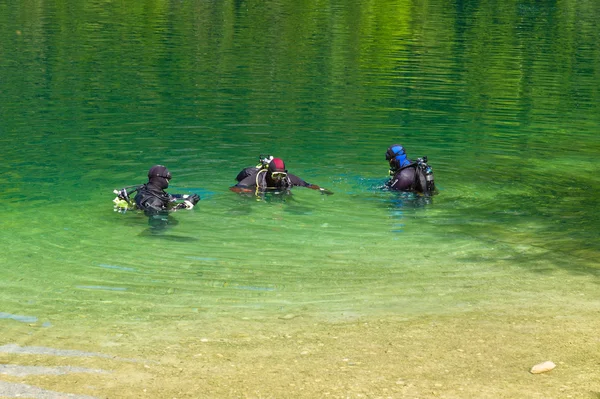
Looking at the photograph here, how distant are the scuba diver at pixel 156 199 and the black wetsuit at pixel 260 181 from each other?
195 centimetres

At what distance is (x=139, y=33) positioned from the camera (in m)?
51.6

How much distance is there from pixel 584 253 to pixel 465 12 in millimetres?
64335

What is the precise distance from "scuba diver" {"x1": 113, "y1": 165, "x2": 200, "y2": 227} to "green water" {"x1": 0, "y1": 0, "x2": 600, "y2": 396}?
0.81ft

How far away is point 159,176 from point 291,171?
5.30m

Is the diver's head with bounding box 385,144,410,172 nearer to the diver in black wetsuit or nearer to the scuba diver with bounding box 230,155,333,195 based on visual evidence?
the scuba diver with bounding box 230,155,333,195

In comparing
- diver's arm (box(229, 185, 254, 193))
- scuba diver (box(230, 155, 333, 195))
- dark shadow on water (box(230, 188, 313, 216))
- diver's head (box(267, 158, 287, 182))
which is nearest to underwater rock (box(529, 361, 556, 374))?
dark shadow on water (box(230, 188, 313, 216))

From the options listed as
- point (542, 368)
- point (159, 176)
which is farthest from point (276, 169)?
point (542, 368)

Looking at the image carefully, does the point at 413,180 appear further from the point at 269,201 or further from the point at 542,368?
the point at 542,368

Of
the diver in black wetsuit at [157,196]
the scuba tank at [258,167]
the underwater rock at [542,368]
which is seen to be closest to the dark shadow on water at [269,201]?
the scuba tank at [258,167]

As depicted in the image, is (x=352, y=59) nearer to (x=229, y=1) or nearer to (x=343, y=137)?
(x=343, y=137)

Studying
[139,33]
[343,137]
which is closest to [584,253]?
[343,137]

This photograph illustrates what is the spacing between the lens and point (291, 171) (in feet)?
65.3

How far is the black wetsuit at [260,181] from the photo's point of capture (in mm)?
17078

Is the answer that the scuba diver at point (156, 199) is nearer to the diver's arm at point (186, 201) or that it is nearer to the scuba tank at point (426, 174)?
the diver's arm at point (186, 201)
